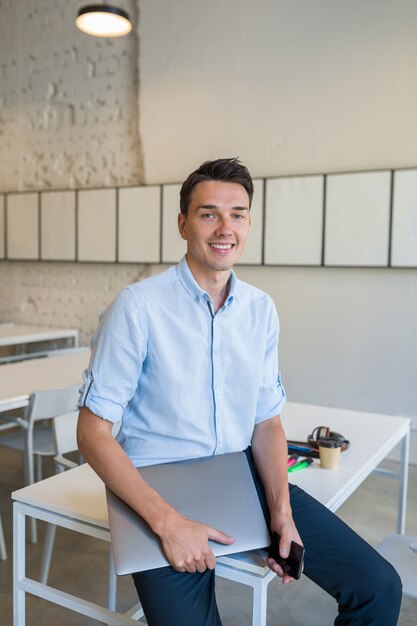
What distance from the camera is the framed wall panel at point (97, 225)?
4.96 metres

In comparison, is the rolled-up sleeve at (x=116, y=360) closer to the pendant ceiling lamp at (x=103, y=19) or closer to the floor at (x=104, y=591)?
the floor at (x=104, y=591)

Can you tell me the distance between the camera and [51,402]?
272 centimetres

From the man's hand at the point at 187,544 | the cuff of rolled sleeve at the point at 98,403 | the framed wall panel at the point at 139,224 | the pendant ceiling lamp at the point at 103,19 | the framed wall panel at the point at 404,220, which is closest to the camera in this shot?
the man's hand at the point at 187,544

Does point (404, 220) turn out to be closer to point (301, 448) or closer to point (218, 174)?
point (301, 448)

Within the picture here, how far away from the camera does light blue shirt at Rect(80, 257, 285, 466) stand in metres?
1.32

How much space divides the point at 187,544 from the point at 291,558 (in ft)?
0.72

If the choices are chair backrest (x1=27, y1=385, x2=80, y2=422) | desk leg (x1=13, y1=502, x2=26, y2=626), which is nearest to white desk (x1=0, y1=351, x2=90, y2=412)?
chair backrest (x1=27, y1=385, x2=80, y2=422)

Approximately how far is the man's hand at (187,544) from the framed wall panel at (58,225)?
431 centimetres

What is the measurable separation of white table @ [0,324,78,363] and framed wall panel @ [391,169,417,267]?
8.95 feet

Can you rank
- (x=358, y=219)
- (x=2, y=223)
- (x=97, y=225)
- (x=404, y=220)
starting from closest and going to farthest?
(x=404, y=220)
(x=358, y=219)
(x=97, y=225)
(x=2, y=223)

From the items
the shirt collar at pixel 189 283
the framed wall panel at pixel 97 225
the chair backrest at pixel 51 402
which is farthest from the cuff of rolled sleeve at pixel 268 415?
the framed wall panel at pixel 97 225

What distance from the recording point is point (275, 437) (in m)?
1.54

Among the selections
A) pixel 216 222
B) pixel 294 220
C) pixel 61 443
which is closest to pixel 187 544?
pixel 216 222

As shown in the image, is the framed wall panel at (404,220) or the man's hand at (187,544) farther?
the framed wall panel at (404,220)
